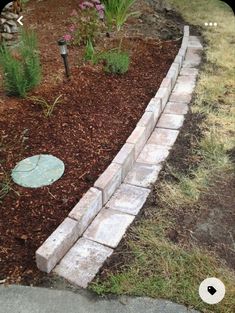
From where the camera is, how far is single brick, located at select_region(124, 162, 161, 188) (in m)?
3.53

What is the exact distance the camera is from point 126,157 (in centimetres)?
353

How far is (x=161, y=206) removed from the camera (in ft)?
10.6

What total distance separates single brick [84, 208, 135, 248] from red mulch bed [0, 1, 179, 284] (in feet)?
0.75

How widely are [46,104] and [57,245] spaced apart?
68.8 inches

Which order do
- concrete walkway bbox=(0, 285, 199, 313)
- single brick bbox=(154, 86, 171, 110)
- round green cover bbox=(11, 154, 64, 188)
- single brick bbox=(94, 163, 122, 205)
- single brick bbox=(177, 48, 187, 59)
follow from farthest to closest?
single brick bbox=(177, 48, 187, 59), single brick bbox=(154, 86, 171, 110), round green cover bbox=(11, 154, 64, 188), single brick bbox=(94, 163, 122, 205), concrete walkway bbox=(0, 285, 199, 313)

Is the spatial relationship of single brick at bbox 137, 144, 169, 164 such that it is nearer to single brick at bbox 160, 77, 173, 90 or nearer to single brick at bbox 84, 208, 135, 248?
single brick at bbox 84, 208, 135, 248

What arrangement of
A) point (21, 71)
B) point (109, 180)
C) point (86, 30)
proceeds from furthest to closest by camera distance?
point (86, 30), point (21, 71), point (109, 180)

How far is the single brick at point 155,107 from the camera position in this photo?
4.21m

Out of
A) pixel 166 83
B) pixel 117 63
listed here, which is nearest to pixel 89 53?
pixel 117 63

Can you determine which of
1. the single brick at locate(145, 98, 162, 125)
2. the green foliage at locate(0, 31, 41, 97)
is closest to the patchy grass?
the single brick at locate(145, 98, 162, 125)

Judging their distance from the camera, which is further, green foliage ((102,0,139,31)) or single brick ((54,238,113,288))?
green foliage ((102,0,139,31))

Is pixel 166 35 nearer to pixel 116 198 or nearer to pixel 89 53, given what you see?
pixel 89 53

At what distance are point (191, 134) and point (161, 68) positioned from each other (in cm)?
143

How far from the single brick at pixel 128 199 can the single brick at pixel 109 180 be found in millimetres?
50
